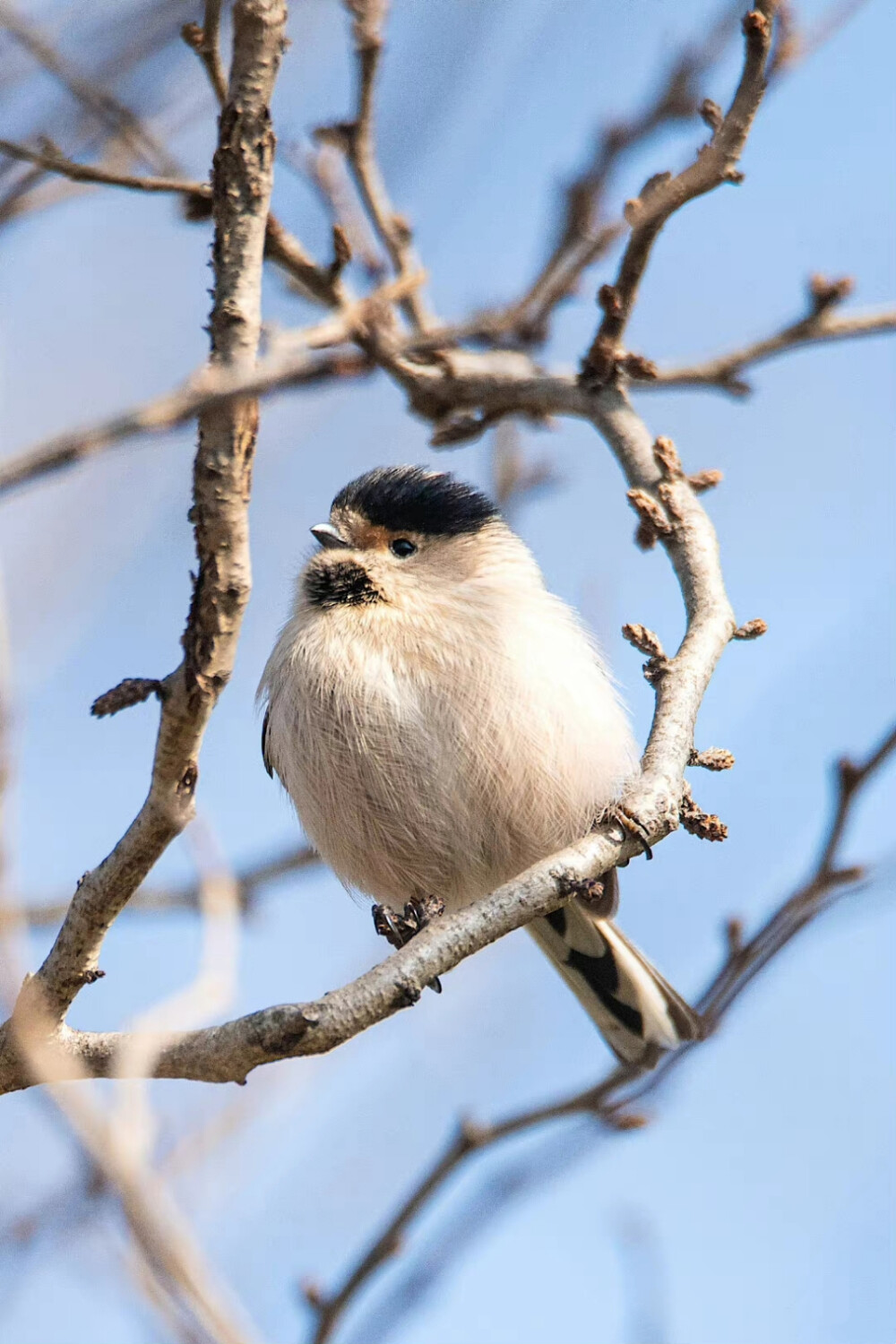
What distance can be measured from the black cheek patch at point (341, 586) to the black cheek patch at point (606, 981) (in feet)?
4.75

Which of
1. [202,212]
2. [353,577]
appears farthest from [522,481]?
[202,212]

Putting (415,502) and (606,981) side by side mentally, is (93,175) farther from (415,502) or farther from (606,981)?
(606,981)

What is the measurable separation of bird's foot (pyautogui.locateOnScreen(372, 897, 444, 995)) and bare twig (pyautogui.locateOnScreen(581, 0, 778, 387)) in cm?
165

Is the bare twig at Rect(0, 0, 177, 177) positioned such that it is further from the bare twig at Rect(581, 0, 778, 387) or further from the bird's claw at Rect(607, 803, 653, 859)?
the bird's claw at Rect(607, 803, 653, 859)

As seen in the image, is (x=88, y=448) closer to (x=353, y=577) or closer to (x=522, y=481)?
(x=353, y=577)

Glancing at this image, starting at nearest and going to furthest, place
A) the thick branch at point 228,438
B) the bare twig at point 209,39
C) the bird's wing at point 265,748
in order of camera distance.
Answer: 1. the thick branch at point 228,438
2. the bare twig at point 209,39
3. the bird's wing at point 265,748

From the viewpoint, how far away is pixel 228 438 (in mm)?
2064

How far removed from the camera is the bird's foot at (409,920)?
277 cm

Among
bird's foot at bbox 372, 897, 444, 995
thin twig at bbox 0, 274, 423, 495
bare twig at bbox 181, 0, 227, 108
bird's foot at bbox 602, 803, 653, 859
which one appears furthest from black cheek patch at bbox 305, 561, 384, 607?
thin twig at bbox 0, 274, 423, 495

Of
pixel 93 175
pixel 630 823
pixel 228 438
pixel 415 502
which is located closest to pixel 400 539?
pixel 415 502

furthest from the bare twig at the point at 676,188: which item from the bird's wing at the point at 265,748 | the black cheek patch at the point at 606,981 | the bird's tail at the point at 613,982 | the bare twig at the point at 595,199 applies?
the black cheek patch at the point at 606,981

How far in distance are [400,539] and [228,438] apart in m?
2.17

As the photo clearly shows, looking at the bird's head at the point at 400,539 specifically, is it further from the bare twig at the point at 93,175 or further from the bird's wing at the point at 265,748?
the bare twig at the point at 93,175

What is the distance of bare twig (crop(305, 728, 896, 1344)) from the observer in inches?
99.3
